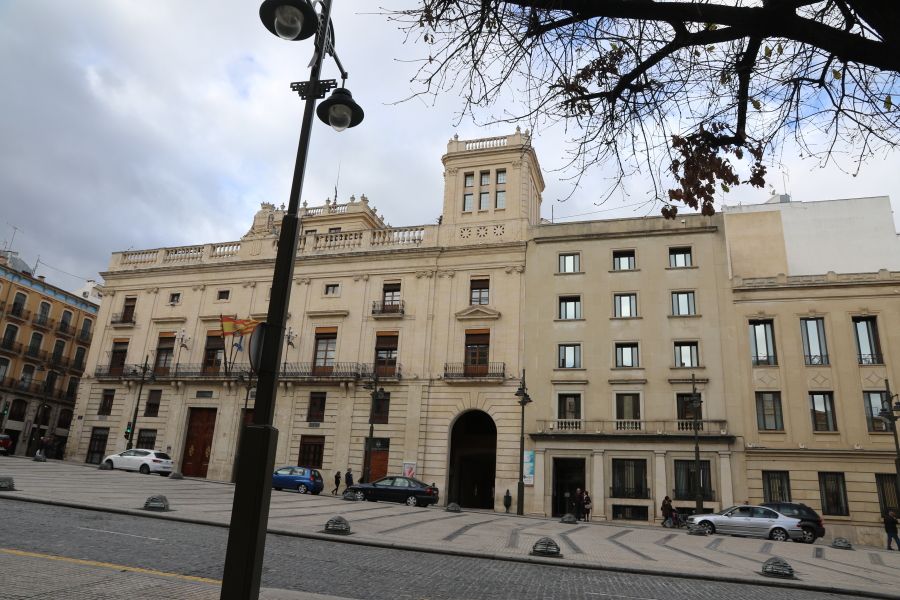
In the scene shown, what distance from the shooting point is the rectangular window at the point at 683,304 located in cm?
3231

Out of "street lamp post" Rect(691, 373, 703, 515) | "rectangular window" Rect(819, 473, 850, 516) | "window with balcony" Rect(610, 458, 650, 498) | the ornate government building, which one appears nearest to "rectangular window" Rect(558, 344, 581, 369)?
the ornate government building

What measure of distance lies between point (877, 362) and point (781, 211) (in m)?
12.0

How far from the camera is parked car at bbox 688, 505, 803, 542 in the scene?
22.0 metres

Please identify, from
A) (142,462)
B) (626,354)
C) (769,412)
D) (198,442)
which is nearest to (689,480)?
(769,412)

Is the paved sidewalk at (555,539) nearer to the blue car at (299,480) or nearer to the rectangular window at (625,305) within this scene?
the blue car at (299,480)

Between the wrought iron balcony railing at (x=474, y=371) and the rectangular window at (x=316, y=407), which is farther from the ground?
the wrought iron balcony railing at (x=474, y=371)

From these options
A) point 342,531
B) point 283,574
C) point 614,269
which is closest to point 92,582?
point 283,574

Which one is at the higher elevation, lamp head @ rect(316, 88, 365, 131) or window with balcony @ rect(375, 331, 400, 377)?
window with balcony @ rect(375, 331, 400, 377)

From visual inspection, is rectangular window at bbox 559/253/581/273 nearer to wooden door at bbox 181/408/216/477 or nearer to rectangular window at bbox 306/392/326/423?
rectangular window at bbox 306/392/326/423

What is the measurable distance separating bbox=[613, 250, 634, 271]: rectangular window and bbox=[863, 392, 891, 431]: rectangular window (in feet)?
41.1

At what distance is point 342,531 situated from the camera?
1270cm

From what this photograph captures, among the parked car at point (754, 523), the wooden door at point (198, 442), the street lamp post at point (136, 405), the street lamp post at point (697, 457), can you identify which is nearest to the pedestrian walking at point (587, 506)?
the street lamp post at point (697, 457)

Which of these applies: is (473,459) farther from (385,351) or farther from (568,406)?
(385,351)

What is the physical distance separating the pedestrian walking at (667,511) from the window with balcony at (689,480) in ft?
7.42
